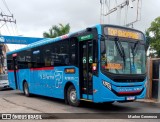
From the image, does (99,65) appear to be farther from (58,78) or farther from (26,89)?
(26,89)

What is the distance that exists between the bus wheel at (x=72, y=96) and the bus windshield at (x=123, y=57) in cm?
246

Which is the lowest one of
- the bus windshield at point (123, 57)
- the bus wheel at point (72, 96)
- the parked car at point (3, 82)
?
the parked car at point (3, 82)

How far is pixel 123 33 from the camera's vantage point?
11633mm

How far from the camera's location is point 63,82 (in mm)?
13430

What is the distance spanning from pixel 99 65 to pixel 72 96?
271 centimetres

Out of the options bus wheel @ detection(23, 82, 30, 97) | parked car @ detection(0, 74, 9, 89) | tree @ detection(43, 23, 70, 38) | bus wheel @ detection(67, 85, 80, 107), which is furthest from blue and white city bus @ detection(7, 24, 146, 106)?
tree @ detection(43, 23, 70, 38)

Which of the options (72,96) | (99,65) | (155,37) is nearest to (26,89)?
(72,96)

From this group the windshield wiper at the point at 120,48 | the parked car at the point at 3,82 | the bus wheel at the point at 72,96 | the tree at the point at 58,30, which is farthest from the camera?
the tree at the point at 58,30

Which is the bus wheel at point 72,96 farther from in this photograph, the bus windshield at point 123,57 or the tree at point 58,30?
the tree at point 58,30

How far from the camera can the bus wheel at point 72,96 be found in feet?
41.2

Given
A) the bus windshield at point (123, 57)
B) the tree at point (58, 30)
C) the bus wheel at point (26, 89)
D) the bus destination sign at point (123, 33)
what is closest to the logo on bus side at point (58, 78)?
the bus windshield at point (123, 57)

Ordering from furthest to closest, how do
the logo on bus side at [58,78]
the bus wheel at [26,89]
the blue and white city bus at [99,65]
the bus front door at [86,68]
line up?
1. the bus wheel at [26,89]
2. the logo on bus side at [58,78]
3. the bus front door at [86,68]
4. the blue and white city bus at [99,65]

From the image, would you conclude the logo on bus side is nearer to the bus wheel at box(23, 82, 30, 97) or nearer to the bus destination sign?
the bus destination sign

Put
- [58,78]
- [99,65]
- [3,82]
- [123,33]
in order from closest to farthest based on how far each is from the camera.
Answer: [99,65]
[123,33]
[58,78]
[3,82]
